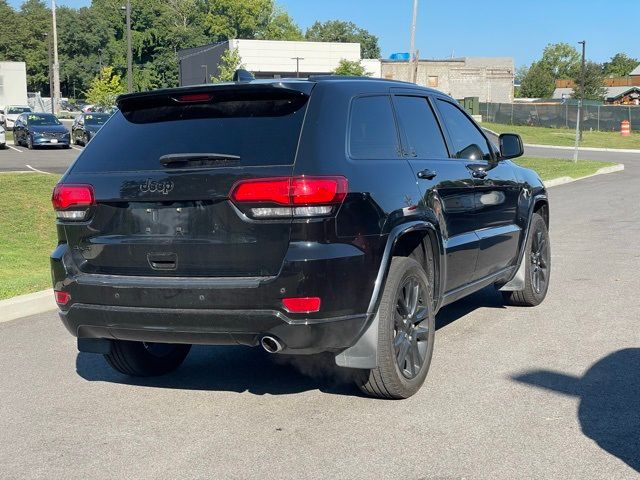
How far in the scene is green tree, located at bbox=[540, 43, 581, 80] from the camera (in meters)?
154

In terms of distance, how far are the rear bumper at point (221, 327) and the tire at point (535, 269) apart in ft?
10.8

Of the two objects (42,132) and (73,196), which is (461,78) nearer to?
(42,132)

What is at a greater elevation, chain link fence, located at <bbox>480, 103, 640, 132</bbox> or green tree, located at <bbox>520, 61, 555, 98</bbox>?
green tree, located at <bbox>520, 61, 555, 98</bbox>

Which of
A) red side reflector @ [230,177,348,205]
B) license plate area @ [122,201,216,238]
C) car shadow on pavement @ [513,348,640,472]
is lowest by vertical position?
car shadow on pavement @ [513,348,640,472]

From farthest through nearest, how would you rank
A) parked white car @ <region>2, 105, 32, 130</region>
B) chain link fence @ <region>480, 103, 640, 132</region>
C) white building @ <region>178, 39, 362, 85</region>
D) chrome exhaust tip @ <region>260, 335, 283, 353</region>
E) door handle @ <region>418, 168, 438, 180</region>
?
white building @ <region>178, 39, 362, 85</region>, chain link fence @ <region>480, 103, 640, 132</region>, parked white car @ <region>2, 105, 32, 130</region>, door handle @ <region>418, 168, 438, 180</region>, chrome exhaust tip @ <region>260, 335, 283, 353</region>

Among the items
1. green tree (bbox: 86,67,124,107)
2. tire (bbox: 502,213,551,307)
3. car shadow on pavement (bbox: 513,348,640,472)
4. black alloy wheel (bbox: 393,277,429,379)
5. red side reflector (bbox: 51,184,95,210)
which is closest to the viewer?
car shadow on pavement (bbox: 513,348,640,472)

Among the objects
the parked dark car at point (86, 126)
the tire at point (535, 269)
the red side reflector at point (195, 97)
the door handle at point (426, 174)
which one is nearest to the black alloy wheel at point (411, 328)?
the door handle at point (426, 174)

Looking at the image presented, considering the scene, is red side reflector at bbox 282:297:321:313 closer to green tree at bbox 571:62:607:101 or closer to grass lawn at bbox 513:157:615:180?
grass lawn at bbox 513:157:615:180

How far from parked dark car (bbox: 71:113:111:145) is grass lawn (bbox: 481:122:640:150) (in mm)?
24866

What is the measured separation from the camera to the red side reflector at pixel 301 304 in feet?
14.8

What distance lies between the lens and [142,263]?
4.81m

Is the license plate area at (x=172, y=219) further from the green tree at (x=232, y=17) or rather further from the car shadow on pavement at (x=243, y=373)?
the green tree at (x=232, y=17)

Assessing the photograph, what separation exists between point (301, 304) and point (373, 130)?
1.38 meters

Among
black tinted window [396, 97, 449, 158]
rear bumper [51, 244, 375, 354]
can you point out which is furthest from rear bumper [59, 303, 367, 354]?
black tinted window [396, 97, 449, 158]
